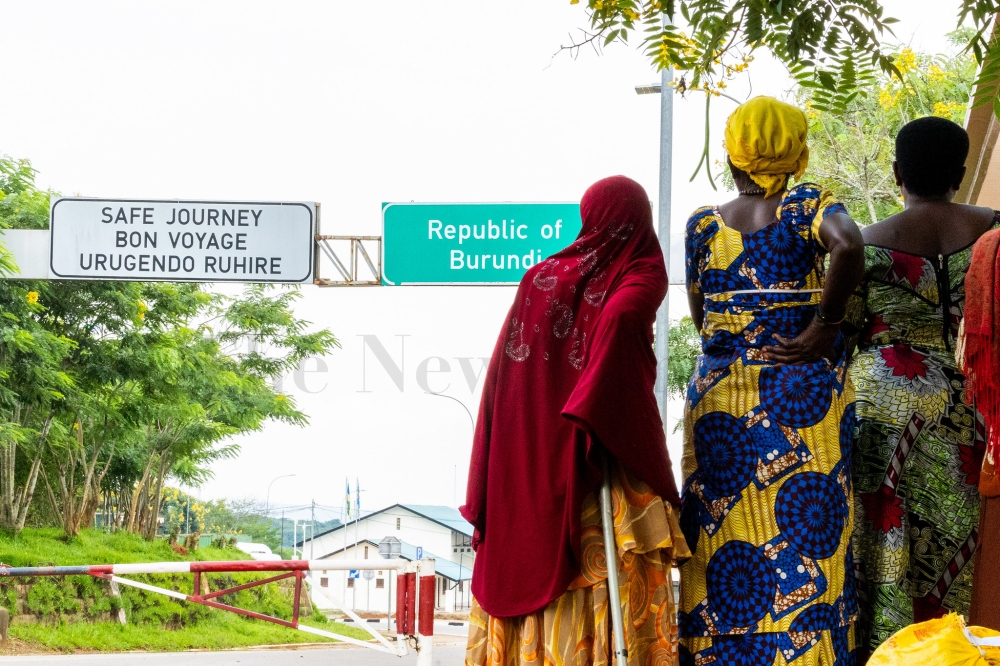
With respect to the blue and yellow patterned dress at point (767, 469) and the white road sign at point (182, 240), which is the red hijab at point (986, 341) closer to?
the blue and yellow patterned dress at point (767, 469)

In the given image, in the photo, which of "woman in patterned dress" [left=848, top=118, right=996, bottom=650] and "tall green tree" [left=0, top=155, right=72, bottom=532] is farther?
"tall green tree" [left=0, top=155, right=72, bottom=532]

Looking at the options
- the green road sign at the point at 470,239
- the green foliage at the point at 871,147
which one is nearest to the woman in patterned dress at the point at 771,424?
the green road sign at the point at 470,239

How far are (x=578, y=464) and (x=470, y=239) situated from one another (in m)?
6.76

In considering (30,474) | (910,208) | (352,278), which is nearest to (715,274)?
(910,208)

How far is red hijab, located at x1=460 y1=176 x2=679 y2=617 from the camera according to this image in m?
2.63

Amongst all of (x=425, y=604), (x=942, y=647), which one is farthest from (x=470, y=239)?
(x=942, y=647)

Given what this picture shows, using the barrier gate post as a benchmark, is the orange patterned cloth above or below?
above

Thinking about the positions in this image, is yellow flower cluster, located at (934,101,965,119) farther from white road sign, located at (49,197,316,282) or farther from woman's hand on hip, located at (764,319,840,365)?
woman's hand on hip, located at (764,319,840,365)

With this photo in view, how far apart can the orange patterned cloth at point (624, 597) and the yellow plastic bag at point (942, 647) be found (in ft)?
3.87

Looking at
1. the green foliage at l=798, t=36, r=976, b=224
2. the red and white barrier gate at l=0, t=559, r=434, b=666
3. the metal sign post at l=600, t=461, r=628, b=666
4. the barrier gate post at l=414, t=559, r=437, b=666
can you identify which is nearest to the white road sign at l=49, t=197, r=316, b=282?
the red and white barrier gate at l=0, t=559, r=434, b=666

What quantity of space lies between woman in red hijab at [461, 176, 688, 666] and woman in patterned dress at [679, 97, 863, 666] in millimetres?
177

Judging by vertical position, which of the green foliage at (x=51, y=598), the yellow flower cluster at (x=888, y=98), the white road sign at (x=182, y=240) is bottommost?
the green foliage at (x=51, y=598)

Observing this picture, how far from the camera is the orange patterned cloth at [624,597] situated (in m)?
2.62

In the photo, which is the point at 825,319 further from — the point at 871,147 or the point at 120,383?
the point at 120,383
